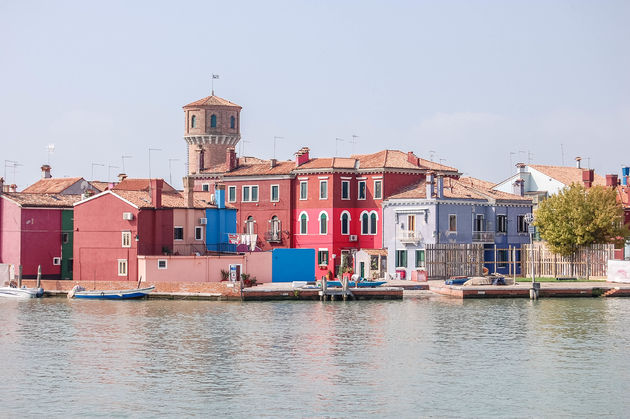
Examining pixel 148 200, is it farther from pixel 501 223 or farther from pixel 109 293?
pixel 501 223

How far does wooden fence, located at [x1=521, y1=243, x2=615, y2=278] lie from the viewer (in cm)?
7538

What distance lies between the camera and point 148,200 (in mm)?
73062

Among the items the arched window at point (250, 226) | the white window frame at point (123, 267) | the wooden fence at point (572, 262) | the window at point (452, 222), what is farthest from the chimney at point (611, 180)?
the white window frame at point (123, 267)

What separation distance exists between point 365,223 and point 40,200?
23462 mm

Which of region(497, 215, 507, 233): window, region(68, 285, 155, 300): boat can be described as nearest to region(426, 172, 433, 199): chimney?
region(497, 215, 507, 233): window

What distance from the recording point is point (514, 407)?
117 ft

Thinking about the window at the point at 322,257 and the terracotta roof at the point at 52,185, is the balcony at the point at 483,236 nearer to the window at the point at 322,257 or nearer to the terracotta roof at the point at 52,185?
the window at the point at 322,257

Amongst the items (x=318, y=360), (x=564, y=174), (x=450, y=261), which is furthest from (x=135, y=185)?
(x=318, y=360)

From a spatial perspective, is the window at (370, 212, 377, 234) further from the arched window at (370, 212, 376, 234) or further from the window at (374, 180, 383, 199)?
the window at (374, 180, 383, 199)

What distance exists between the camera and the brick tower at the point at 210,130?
100375 mm

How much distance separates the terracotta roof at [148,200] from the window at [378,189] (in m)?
12.3

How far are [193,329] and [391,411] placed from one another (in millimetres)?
20226

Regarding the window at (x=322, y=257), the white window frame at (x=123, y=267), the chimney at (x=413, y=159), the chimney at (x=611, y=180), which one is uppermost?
the chimney at (x=413, y=159)

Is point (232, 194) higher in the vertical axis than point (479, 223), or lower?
higher
